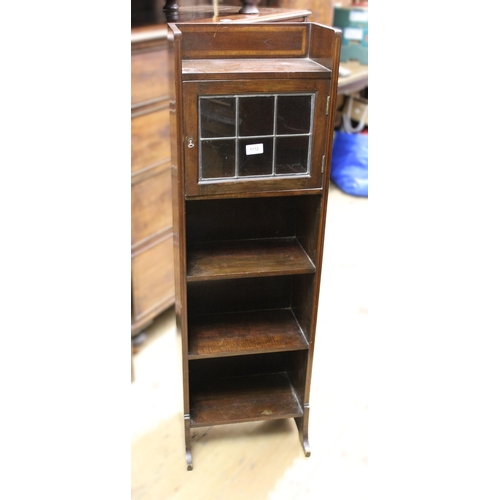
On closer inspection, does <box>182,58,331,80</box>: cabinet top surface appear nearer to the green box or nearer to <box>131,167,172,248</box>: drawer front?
<box>131,167,172,248</box>: drawer front

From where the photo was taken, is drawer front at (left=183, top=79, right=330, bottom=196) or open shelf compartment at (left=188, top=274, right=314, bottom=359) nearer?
drawer front at (left=183, top=79, right=330, bottom=196)

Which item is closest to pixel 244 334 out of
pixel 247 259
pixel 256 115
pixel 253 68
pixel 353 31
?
pixel 247 259

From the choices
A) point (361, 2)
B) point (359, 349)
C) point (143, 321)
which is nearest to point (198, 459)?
point (143, 321)

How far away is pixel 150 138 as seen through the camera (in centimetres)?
198

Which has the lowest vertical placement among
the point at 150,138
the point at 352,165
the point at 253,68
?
the point at 352,165

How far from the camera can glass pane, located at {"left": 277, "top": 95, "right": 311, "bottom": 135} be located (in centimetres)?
134

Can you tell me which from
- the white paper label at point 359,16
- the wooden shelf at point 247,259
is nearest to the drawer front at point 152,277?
the wooden shelf at point 247,259

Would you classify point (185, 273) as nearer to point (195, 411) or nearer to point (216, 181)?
point (216, 181)

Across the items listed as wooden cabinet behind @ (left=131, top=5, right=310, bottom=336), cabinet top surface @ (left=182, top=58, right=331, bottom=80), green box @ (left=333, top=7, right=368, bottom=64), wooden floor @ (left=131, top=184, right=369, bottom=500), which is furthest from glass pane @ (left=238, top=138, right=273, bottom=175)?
green box @ (left=333, top=7, right=368, bottom=64)

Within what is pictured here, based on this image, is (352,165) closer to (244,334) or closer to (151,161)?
(151,161)

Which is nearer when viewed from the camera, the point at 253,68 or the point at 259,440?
the point at 253,68

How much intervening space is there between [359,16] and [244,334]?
2.58 meters

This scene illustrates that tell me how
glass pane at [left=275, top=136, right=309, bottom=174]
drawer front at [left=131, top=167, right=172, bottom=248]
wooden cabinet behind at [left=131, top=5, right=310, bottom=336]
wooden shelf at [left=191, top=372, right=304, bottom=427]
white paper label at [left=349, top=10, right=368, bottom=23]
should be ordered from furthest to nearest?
white paper label at [left=349, top=10, right=368, bottom=23], drawer front at [left=131, top=167, right=172, bottom=248], wooden cabinet behind at [left=131, top=5, right=310, bottom=336], wooden shelf at [left=191, top=372, right=304, bottom=427], glass pane at [left=275, top=136, right=309, bottom=174]

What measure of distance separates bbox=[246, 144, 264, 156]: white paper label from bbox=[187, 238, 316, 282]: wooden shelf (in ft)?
1.08
